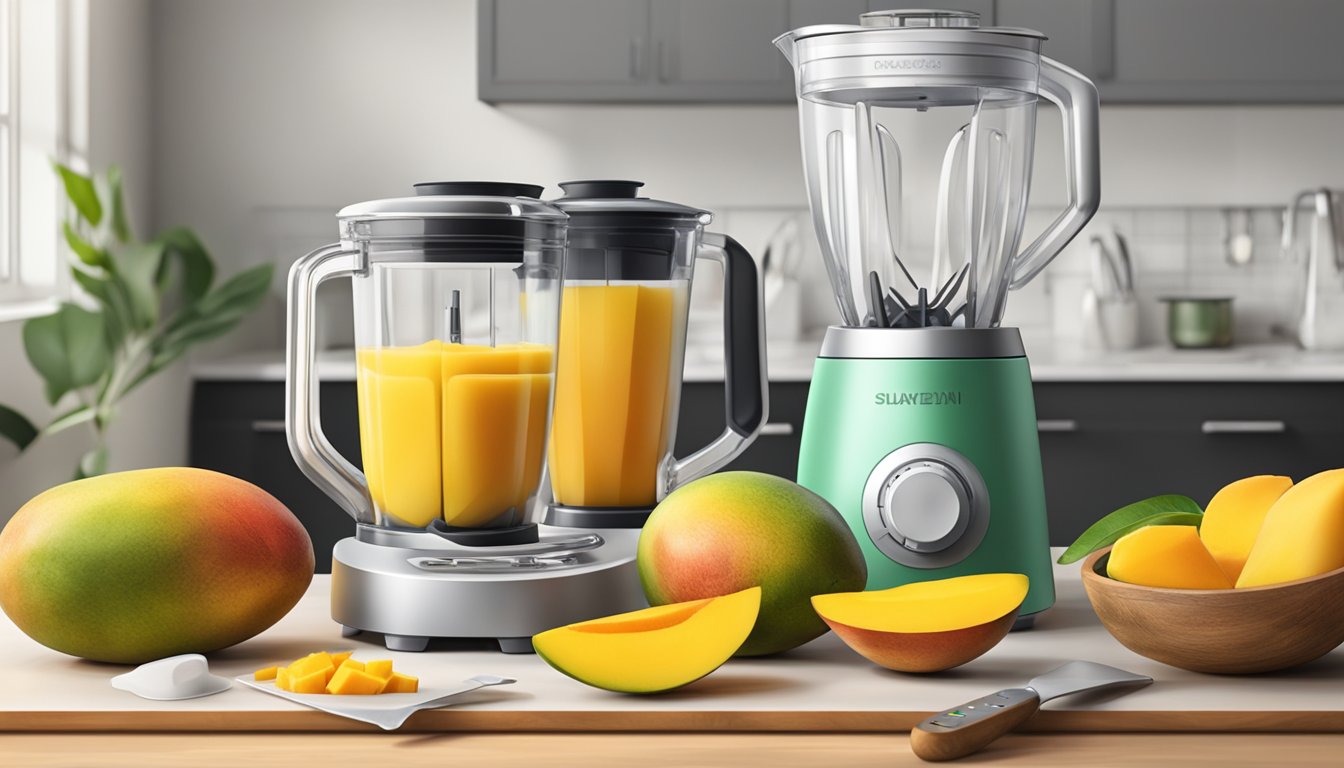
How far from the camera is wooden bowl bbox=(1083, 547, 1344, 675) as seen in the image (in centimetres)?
65

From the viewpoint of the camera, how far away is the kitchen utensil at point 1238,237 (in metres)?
3.29

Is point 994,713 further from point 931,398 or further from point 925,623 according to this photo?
point 931,398

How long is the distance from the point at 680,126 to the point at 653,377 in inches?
98.2

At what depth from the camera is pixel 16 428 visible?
8.32ft

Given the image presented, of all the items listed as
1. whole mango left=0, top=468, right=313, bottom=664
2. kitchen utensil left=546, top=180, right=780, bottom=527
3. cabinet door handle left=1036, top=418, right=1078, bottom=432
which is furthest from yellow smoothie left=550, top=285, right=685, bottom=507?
cabinet door handle left=1036, top=418, right=1078, bottom=432

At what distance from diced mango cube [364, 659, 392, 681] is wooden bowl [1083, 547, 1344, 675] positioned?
36 centimetres

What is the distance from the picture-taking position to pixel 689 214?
93cm

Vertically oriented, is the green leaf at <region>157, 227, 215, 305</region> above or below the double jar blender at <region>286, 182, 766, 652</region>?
above

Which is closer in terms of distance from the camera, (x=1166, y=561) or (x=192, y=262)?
(x=1166, y=561)

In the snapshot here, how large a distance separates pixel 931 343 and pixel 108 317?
2270 millimetres

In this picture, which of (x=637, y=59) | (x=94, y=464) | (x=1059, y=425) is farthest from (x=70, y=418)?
(x=1059, y=425)

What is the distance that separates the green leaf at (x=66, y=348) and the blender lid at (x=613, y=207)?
6.57 feet

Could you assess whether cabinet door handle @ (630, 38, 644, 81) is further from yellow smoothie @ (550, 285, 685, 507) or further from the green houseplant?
yellow smoothie @ (550, 285, 685, 507)

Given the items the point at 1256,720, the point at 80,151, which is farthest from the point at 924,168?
the point at 1256,720
